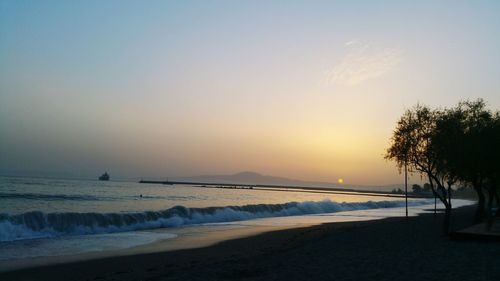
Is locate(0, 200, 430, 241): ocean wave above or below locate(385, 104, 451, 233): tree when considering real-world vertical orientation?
below

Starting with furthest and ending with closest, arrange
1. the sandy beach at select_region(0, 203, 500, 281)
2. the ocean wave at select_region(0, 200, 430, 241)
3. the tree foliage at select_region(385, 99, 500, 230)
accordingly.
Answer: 1. the ocean wave at select_region(0, 200, 430, 241)
2. the tree foliage at select_region(385, 99, 500, 230)
3. the sandy beach at select_region(0, 203, 500, 281)

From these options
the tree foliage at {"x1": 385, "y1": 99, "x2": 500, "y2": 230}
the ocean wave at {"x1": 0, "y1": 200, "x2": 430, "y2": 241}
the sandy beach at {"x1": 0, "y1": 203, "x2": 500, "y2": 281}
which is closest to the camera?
the sandy beach at {"x1": 0, "y1": 203, "x2": 500, "y2": 281}

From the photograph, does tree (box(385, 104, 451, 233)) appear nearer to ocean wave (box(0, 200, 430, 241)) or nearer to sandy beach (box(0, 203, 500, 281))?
sandy beach (box(0, 203, 500, 281))

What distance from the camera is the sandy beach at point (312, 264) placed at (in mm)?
13375

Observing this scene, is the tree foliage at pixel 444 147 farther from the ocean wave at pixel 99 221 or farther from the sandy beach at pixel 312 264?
the ocean wave at pixel 99 221

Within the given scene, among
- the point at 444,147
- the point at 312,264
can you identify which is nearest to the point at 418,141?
the point at 444,147

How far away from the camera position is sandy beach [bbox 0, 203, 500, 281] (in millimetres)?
13375

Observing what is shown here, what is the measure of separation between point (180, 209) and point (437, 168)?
27082 mm

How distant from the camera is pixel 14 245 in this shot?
23859 mm

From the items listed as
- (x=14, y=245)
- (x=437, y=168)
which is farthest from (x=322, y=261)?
(x=14, y=245)

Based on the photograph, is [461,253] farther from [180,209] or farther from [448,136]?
[180,209]

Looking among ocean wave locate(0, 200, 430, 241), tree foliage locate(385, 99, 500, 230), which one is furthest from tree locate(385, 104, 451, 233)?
ocean wave locate(0, 200, 430, 241)

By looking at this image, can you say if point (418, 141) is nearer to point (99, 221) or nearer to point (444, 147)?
point (444, 147)

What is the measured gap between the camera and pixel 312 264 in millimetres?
15719
